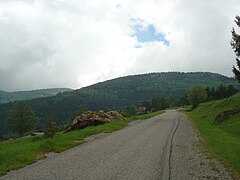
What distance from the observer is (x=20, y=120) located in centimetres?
10225

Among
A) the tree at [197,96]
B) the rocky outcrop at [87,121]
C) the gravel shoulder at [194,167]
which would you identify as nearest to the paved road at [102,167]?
the gravel shoulder at [194,167]

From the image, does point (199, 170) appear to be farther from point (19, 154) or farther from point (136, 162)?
point (19, 154)

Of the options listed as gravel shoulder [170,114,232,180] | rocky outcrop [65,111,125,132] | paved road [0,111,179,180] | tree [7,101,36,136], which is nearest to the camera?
paved road [0,111,179,180]

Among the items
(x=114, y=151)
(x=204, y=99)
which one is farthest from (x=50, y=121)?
(x=204, y=99)

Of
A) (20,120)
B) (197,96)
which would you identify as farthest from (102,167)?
(197,96)

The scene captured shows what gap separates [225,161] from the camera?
14.5 metres

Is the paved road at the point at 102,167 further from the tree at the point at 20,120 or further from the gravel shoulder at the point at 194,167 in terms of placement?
the tree at the point at 20,120

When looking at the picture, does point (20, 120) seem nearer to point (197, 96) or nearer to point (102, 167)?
point (197, 96)

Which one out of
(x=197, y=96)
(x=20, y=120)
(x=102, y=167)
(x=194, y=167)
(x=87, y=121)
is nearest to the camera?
(x=102, y=167)

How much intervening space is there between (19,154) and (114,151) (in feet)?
15.6

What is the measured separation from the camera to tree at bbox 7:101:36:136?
334 ft

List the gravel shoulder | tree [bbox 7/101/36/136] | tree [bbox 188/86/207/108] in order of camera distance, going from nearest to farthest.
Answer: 1. the gravel shoulder
2. tree [bbox 7/101/36/136]
3. tree [bbox 188/86/207/108]

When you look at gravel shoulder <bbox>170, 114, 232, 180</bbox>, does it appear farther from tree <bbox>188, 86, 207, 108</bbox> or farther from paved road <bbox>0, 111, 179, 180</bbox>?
tree <bbox>188, 86, 207, 108</bbox>

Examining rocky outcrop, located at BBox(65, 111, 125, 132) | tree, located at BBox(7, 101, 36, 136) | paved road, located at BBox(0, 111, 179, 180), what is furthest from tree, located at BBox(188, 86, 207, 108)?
paved road, located at BBox(0, 111, 179, 180)
